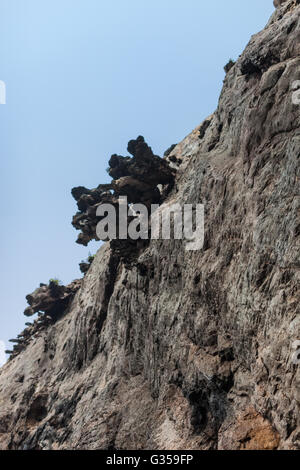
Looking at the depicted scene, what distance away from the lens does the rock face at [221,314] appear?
13773 mm

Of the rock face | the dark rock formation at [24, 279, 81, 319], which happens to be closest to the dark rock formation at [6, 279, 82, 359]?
the dark rock formation at [24, 279, 81, 319]

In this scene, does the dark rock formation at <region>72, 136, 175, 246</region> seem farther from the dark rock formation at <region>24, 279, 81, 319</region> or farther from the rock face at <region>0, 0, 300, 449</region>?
the dark rock formation at <region>24, 279, 81, 319</region>

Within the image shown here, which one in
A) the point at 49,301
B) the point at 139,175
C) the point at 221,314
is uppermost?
the point at 139,175

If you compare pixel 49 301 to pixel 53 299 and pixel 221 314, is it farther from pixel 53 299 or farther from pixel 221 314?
pixel 221 314

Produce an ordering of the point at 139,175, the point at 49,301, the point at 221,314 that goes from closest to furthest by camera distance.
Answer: the point at 221,314 → the point at 139,175 → the point at 49,301

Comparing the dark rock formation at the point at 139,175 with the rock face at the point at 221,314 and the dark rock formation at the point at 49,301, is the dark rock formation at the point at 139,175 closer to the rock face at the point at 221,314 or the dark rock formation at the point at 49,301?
the rock face at the point at 221,314

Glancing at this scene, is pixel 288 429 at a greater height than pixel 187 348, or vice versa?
pixel 187 348

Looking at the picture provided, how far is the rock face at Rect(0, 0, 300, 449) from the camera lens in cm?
1377

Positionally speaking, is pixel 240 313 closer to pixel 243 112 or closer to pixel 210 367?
pixel 210 367

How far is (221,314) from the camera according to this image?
17.8m

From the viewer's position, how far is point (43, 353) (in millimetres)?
41562

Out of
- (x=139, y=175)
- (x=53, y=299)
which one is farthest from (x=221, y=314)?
(x=53, y=299)

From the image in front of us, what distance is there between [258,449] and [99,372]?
57.8 ft
